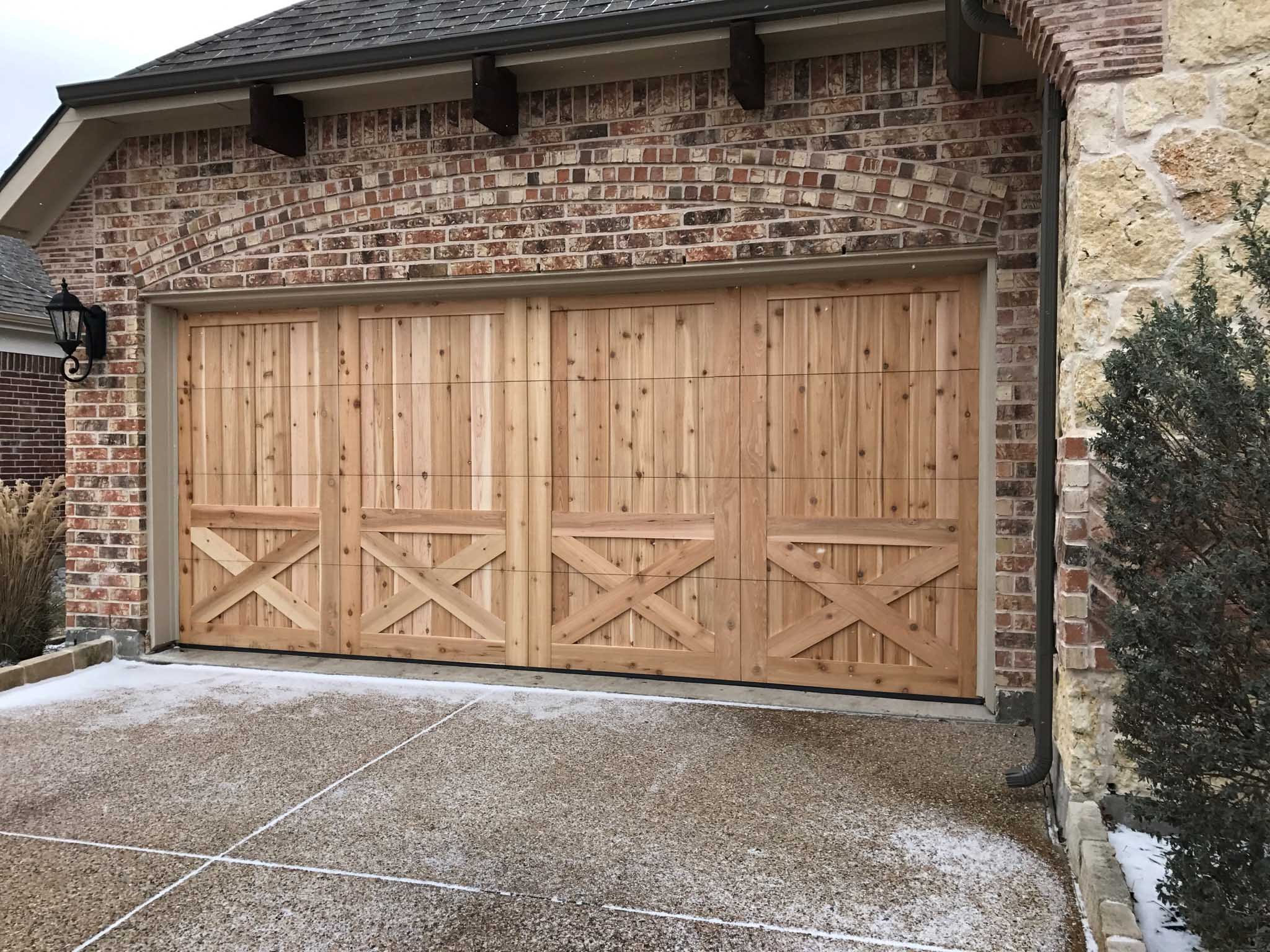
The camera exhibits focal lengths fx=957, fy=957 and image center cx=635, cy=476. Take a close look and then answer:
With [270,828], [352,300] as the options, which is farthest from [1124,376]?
[352,300]

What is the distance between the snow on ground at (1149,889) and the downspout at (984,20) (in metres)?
2.86

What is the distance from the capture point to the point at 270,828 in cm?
342

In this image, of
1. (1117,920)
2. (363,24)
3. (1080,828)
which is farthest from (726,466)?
(363,24)

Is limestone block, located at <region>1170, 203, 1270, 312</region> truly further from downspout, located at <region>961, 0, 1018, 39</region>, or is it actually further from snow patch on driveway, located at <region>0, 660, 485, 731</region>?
snow patch on driveway, located at <region>0, 660, 485, 731</region>

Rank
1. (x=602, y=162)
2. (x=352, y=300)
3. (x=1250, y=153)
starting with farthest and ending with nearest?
(x=352, y=300) < (x=602, y=162) < (x=1250, y=153)

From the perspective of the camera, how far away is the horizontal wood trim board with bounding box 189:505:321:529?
6.00 meters

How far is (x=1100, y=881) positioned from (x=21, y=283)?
1357cm

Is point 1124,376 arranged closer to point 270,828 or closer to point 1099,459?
point 1099,459

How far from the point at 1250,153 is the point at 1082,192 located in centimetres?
47

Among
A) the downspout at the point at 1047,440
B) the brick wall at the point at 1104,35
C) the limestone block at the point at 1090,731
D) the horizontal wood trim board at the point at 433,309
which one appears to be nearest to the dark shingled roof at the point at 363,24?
the horizontal wood trim board at the point at 433,309

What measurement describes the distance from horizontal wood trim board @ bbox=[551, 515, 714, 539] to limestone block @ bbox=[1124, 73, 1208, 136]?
9.55 feet

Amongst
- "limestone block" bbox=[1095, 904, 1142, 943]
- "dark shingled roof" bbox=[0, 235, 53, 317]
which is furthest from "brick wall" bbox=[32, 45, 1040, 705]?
"dark shingled roof" bbox=[0, 235, 53, 317]

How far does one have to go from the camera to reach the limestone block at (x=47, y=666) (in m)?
5.55

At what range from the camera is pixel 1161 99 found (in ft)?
9.71
